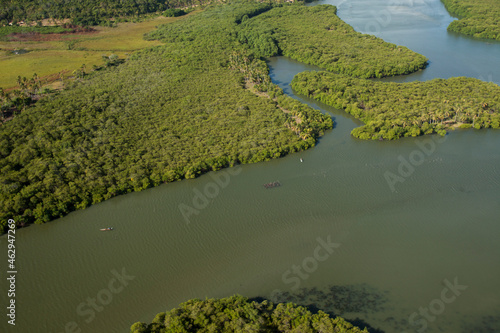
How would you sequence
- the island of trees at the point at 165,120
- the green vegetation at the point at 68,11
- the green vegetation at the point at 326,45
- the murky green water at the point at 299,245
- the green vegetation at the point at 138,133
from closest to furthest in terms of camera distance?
the murky green water at the point at 299,245 < the green vegetation at the point at 138,133 < the island of trees at the point at 165,120 < the green vegetation at the point at 326,45 < the green vegetation at the point at 68,11

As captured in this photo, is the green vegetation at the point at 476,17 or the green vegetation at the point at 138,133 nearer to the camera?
the green vegetation at the point at 138,133

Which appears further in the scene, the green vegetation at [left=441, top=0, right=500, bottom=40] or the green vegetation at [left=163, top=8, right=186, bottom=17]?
the green vegetation at [left=163, top=8, right=186, bottom=17]

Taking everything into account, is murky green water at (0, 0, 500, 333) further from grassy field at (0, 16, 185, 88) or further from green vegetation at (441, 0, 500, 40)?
green vegetation at (441, 0, 500, 40)

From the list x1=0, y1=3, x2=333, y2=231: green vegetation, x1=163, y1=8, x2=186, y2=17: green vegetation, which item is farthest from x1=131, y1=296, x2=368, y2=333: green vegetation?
x1=163, y1=8, x2=186, y2=17: green vegetation

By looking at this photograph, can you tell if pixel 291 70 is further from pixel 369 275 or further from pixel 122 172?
pixel 369 275

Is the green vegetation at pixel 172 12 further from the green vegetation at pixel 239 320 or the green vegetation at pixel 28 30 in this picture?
the green vegetation at pixel 239 320

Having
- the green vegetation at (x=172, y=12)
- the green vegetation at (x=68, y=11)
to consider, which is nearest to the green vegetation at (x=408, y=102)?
the green vegetation at (x=172, y=12)
